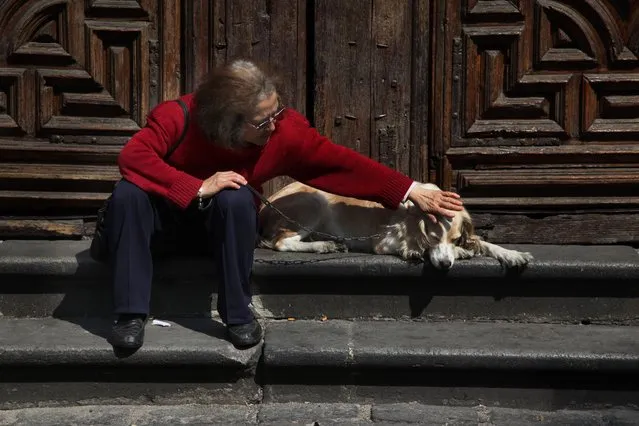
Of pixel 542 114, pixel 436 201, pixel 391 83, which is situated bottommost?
pixel 436 201

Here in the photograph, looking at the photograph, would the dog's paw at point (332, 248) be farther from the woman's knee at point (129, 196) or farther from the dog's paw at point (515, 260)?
the woman's knee at point (129, 196)

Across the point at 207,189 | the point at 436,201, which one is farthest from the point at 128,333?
the point at 436,201

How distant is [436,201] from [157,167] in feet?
4.08

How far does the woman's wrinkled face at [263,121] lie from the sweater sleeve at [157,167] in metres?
0.30

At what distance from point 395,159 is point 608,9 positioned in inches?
51.8

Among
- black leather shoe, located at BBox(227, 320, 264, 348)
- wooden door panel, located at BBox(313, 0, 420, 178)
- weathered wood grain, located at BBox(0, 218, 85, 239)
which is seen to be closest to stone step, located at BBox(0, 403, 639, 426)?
black leather shoe, located at BBox(227, 320, 264, 348)

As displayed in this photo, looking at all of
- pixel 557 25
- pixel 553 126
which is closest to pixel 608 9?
pixel 557 25

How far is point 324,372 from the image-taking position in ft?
14.0

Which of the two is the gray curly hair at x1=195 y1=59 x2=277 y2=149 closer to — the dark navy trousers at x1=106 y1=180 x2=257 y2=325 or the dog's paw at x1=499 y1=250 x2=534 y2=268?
the dark navy trousers at x1=106 y1=180 x2=257 y2=325

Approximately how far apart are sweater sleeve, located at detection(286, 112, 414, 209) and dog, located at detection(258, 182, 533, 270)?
164mm

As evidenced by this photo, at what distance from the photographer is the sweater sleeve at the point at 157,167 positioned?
4.24 m

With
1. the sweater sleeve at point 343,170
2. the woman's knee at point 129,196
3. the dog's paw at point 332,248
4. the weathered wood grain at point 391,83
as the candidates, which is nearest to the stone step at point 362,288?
the dog's paw at point 332,248

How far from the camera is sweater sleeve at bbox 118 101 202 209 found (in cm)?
424

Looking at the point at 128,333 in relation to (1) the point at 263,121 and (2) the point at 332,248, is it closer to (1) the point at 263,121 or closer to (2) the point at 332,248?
(1) the point at 263,121
